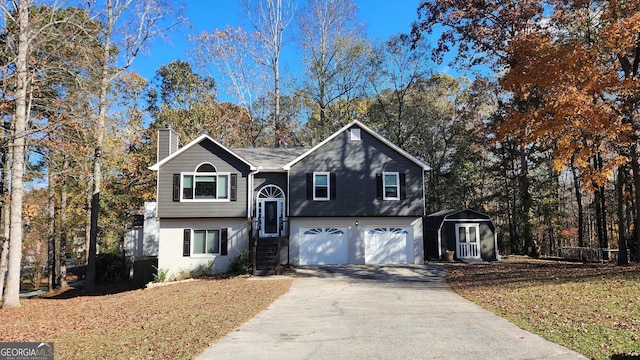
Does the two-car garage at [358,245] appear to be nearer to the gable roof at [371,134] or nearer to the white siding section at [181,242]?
the white siding section at [181,242]

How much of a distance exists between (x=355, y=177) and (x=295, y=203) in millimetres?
3400

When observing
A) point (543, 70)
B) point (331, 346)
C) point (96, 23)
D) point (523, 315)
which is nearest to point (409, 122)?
point (543, 70)

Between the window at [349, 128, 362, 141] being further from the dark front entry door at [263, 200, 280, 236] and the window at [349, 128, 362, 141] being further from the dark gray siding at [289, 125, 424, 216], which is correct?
the dark front entry door at [263, 200, 280, 236]

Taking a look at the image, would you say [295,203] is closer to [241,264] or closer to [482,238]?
[241,264]

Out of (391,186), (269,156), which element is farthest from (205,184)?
(391,186)

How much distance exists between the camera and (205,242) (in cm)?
2117

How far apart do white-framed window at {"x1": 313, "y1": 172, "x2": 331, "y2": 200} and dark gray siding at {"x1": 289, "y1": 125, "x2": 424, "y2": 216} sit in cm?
26

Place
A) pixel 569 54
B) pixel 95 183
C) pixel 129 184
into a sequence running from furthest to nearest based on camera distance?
pixel 129 184 → pixel 95 183 → pixel 569 54

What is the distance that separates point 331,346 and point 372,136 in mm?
16159

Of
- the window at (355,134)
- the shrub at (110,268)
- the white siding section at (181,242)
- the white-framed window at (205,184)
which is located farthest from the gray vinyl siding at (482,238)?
the shrub at (110,268)

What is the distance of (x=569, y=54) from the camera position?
1602 cm

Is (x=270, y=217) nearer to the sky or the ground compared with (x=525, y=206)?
nearer to the ground

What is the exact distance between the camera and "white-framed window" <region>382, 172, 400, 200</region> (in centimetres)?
2208

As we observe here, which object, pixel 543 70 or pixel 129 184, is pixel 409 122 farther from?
pixel 129 184
